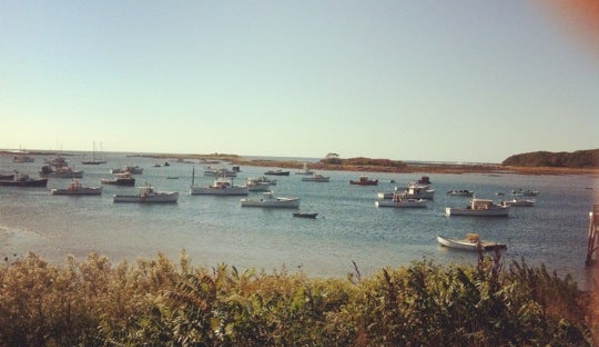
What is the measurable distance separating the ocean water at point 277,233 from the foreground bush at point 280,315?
1531 centimetres

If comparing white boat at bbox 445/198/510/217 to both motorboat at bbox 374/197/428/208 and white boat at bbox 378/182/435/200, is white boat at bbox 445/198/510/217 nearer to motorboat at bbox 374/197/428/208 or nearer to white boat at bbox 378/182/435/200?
motorboat at bbox 374/197/428/208

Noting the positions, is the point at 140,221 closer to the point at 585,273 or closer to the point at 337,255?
the point at 337,255

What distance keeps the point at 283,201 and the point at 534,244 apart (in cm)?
2936

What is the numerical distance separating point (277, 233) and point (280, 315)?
124 feet

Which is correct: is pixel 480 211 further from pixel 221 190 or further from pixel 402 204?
pixel 221 190

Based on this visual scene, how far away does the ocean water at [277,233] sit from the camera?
31.5 metres

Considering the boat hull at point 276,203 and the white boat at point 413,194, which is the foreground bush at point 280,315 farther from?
the white boat at point 413,194

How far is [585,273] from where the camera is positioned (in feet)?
97.9

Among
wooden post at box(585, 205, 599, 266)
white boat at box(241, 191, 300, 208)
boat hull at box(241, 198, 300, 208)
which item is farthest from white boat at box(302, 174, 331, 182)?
wooden post at box(585, 205, 599, 266)

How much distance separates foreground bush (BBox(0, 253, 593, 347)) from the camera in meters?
4.94

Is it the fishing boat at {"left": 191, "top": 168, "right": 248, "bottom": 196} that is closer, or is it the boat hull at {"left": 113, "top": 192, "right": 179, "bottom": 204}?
the boat hull at {"left": 113, "top": 192, "right": 179, "bottom": 204}

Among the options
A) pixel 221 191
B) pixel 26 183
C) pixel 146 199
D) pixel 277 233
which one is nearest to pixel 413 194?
pixel 221 191

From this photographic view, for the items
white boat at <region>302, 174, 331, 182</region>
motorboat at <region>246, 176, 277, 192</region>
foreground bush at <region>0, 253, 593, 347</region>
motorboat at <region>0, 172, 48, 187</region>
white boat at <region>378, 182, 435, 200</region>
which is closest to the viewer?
foreground bush at <region>0, 253, 593, 347</region>

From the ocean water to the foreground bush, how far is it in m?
15.3
